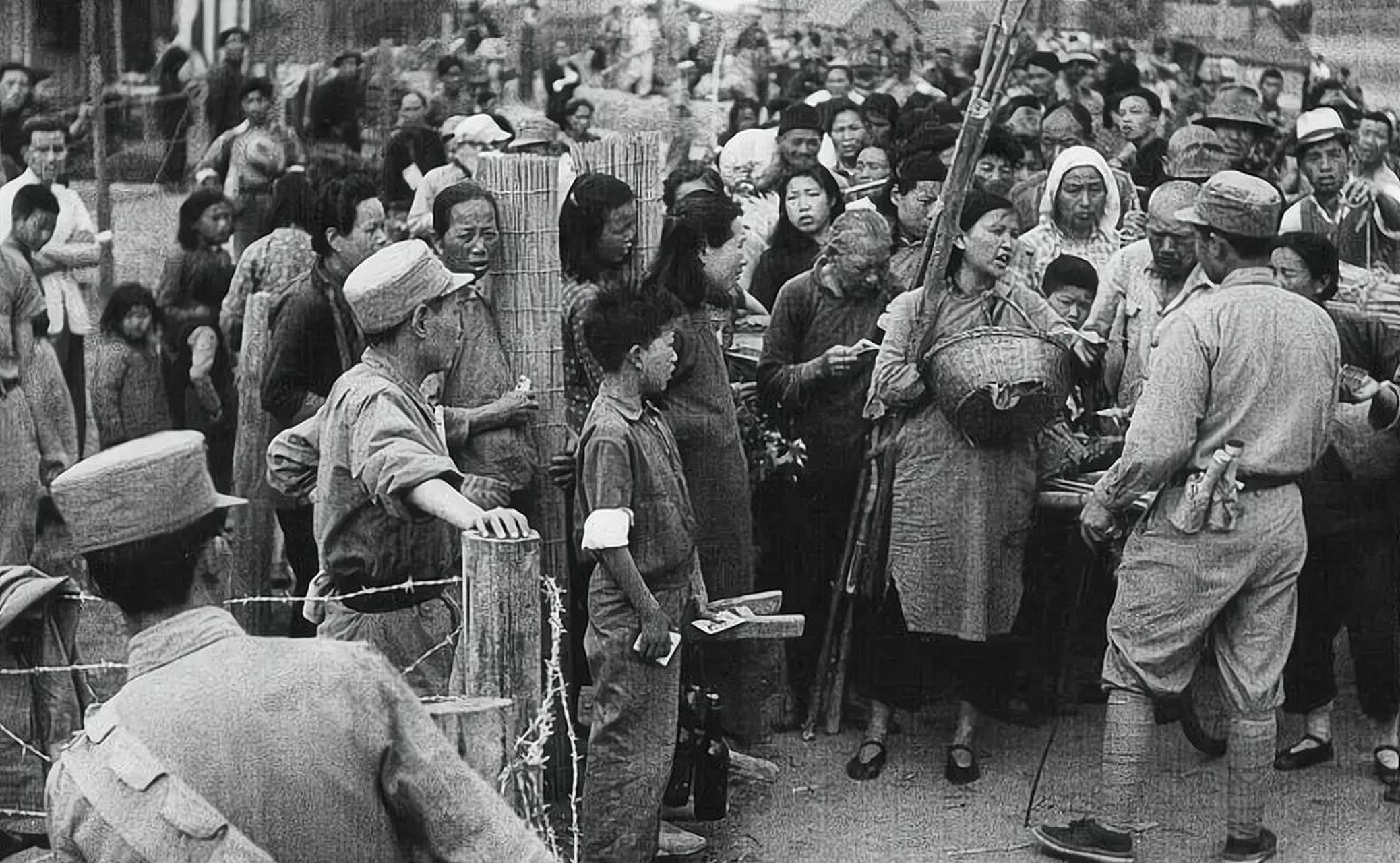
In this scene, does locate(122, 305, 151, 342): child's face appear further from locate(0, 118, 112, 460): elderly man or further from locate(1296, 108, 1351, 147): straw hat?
locate(1296, 108, 1351, 147): straw hat

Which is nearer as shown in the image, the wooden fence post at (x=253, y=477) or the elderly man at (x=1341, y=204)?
the wooden fence post at (x=253, y=477)

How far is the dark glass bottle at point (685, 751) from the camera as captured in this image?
6.36 metres

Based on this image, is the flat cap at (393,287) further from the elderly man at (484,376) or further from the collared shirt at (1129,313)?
the collared shirt at (1129,313)

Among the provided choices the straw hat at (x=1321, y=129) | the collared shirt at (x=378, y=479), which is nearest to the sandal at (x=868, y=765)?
the collared shirt at (x=378, y=479)

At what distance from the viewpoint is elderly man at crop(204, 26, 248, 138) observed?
13945 mm

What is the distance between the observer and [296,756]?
111 inches

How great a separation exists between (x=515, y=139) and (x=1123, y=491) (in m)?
4.51

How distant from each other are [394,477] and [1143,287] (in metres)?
3.63

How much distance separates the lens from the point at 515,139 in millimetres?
9609

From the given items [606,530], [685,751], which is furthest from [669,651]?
[685,751]

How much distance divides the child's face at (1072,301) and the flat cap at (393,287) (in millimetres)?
3308

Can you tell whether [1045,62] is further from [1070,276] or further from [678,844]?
[678,844]

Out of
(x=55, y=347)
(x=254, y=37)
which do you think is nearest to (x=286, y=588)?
(x=55, y=347)

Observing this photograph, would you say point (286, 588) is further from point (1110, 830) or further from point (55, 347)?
point (1110, 830)
